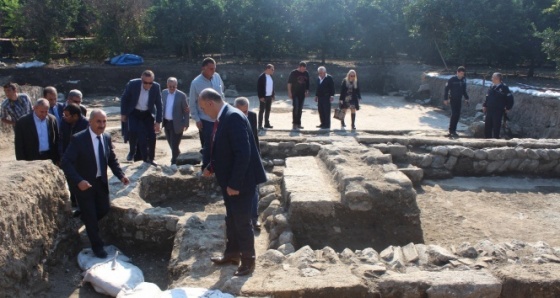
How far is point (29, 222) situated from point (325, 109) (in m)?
7.62

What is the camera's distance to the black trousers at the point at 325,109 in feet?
37.6

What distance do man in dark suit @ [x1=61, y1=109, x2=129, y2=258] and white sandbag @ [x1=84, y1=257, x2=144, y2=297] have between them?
1.90 ft

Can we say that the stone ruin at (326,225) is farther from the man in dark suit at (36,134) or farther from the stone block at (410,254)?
the man in dark suit at (36,134)

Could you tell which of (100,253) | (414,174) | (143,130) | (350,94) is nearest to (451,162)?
(414,174)

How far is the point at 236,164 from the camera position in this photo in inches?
171

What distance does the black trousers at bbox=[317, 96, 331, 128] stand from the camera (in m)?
11.4

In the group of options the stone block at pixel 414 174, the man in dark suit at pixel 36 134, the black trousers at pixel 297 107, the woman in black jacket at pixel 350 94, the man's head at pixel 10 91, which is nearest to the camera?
the man in dark suit at pixel 36 134

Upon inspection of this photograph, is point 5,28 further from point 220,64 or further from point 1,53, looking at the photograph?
point 220,64

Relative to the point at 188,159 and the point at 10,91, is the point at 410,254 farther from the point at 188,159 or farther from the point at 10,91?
the point at 10,91

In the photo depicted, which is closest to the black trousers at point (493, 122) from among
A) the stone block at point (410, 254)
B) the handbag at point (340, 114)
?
the handbag at point (340, 114)

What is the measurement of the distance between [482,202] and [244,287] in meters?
4.87

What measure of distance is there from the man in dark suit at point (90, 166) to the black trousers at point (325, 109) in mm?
6499

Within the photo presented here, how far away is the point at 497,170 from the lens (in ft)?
29.4

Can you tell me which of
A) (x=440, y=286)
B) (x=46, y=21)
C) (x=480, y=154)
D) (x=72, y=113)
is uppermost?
(x=46, y=21)
